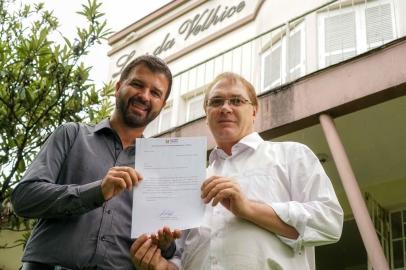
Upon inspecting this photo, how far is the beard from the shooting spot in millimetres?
2602

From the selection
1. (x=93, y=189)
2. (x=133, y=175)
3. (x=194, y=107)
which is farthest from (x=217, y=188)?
(x=194, y=107)

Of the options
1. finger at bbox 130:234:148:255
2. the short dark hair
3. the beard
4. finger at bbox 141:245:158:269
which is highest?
the short dark hair

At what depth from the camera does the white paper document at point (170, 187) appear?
227cm

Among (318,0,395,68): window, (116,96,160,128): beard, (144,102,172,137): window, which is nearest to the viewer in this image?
(116,96,160,128): beard

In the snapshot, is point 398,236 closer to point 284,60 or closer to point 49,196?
point 284,60

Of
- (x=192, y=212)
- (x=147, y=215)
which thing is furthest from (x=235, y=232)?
(x=147, y=215)

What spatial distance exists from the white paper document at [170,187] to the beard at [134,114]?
279 millimetres

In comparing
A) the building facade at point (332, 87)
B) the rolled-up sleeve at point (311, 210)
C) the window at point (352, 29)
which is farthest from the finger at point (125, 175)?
the window at point (352, 29)

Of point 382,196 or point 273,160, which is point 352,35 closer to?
point 382,196

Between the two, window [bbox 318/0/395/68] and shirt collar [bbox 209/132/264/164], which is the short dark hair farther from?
window [bbox 318/0/395/68]

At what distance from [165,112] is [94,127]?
8779mm

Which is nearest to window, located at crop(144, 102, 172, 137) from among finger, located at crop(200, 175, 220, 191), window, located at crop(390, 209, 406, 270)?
window, located at crop(390, 209, 406, 270)

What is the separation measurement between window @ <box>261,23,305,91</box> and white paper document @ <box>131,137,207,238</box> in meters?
4.80

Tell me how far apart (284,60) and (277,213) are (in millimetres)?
6268
